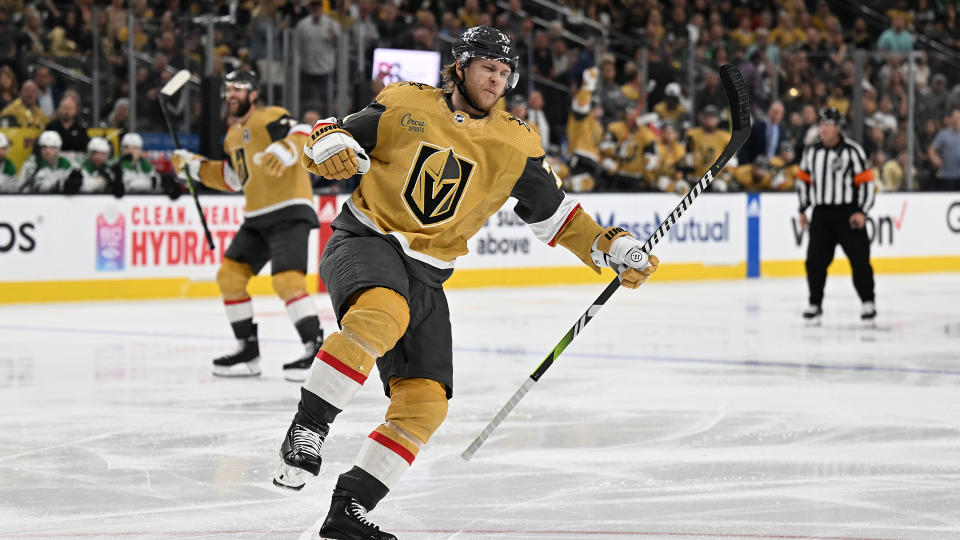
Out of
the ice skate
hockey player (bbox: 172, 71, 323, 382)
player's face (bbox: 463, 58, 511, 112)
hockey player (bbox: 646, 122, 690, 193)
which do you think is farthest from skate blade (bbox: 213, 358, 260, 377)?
hockey player (bbox: 646, 122, 690, 193)

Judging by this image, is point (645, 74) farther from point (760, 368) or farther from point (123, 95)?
point (760, 368)

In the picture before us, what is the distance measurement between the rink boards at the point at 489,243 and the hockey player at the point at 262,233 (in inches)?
182

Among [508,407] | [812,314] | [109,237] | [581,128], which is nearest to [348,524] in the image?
[508,407]

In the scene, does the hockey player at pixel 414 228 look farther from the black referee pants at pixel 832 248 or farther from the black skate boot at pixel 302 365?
the black referee pants at pixel 832 248

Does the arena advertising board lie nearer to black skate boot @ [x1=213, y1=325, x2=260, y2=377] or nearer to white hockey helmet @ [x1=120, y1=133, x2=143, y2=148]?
white hockey helmet @ [x1=120, y1=133, x2=143, y2=148]

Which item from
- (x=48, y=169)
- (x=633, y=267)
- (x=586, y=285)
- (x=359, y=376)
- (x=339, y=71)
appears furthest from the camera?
(x=586, y=285)

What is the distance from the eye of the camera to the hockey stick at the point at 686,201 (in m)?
3.91

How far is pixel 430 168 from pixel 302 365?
3597mm

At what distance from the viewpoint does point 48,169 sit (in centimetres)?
1153

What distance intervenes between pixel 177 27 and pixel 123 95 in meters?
0.74

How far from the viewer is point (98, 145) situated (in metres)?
11.7

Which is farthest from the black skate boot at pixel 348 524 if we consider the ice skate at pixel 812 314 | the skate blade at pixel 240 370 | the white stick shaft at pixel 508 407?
the ice skate at pixel 812 314

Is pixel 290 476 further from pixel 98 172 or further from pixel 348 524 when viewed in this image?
pixel 98 172

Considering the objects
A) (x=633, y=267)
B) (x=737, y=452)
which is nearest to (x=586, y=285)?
(x=737, y=452)
